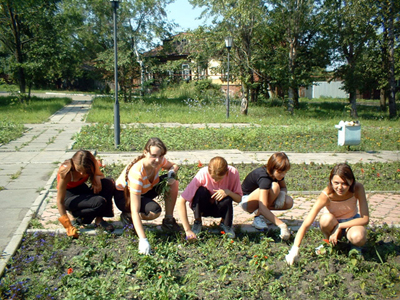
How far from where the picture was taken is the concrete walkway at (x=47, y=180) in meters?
4.73

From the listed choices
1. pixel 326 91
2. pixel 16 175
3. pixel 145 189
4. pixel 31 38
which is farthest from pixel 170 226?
pixel 326 91

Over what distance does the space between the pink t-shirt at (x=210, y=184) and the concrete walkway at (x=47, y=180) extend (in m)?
0.60

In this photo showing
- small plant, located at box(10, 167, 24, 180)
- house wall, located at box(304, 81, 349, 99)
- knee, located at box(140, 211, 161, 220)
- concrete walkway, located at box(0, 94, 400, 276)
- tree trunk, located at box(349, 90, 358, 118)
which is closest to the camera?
knee, located at box(140, 211, 161, 220)

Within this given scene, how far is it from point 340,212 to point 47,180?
5.03 metres

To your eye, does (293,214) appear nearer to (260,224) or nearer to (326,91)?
(260,224)

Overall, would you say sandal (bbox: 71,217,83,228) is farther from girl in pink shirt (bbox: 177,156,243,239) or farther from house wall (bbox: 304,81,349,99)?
house wall (bbox: 304,81,349,99)

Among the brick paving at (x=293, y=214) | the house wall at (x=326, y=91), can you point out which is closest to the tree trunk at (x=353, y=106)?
the brick paving at (x=293, y=214)

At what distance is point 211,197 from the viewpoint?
4.18 meters

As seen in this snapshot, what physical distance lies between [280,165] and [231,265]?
124 centimetres

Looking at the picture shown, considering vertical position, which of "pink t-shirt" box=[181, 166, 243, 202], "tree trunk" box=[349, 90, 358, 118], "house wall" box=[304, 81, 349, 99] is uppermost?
"house wall" box=[304, 81, 349, 99]

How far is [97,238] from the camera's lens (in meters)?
4.01

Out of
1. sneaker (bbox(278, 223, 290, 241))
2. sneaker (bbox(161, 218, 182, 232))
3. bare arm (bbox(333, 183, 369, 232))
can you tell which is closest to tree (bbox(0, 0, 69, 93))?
sneaker (bbox(161, 218, 182, 232))

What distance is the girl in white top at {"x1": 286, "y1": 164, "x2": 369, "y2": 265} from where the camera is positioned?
367 centimetres

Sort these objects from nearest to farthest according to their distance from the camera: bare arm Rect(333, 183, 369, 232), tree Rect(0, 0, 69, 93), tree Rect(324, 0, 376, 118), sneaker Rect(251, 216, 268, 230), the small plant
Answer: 1. bare arm Rect(333, 183, 369, 232)
2. sneaker Rect(251, 216, 268, 230)
3. the small plant
4. tree Rect(324, 0, 376, 118)
5. tree Rect(0, 0, 69, 93)
